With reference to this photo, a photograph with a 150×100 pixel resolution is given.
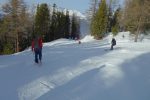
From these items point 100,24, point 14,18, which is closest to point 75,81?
point 14,18

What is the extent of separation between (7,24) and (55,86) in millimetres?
40526

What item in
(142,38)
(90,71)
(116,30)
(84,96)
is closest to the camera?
(84,96)

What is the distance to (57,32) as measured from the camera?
302 feet

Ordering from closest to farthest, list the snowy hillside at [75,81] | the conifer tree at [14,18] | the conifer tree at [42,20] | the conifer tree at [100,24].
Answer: the snowy hillside at [75,81]
the conifer tree at [14,18]
the conifer tree at [100,24]
the conifer tree at [42,20]

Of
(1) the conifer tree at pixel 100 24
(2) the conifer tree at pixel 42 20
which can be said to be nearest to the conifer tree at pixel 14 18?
(1) the conifer tree at pixel 100 24

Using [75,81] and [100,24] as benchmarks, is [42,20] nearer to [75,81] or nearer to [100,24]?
[100,24]

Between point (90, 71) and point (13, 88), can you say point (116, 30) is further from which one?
point (13, 88)

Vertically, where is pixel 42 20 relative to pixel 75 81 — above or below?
above

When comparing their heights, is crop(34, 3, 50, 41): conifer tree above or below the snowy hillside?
above

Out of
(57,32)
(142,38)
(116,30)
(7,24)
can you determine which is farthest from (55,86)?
(57,32)

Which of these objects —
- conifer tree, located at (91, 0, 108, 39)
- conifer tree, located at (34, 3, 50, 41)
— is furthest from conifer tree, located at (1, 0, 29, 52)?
conifer tree, located at (34, 3, 50, 41)

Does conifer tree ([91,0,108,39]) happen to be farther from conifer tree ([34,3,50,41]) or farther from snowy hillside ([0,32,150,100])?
snowy hillside ([0,32,150,100])

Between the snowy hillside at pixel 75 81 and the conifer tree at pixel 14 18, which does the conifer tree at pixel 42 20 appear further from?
the snowy hillside at pixel 75 81

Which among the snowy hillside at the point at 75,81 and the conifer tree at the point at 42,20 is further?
the conifer tree at the point at 42,20
